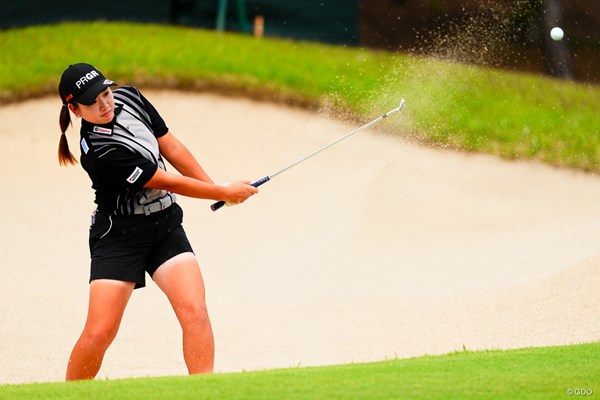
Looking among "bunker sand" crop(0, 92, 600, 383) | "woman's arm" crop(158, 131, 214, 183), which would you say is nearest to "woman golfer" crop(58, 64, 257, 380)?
"woman's arm" crop(158, 131, 214, 183)

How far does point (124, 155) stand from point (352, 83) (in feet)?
18.8

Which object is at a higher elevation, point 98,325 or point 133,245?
point 133,245

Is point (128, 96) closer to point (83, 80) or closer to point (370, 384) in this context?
point (83, 80)

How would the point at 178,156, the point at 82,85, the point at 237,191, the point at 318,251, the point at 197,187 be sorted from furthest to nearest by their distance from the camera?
the point at 318,251
the point at 178,156
the point at 237,191
the point at 197,187
the point at 82,85

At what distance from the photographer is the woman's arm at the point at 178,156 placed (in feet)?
15.1

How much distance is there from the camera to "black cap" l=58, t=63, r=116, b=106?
4211mm

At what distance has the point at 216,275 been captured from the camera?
24.7ft

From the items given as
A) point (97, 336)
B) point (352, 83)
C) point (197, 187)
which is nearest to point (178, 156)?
point (197, 187)

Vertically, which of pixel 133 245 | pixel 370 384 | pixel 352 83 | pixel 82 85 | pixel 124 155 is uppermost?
pixel 352 83

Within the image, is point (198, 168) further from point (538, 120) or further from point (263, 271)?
point (538, 120)

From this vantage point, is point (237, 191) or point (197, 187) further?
point (237, 191)

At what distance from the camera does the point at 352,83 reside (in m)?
9.80

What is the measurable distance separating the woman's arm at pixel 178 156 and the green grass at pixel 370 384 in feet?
3.14

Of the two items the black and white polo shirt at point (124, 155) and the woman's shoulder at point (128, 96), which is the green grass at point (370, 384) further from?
the woman's shoulder at point (128, 96)
